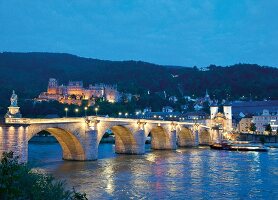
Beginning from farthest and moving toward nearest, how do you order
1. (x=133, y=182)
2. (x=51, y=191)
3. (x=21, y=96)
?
(x=21, y=96), (x=133, y=182), (x=51, y=191)

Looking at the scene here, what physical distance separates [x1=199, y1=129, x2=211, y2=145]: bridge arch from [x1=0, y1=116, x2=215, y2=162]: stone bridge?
13.6 m

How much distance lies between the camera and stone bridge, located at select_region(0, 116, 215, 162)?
104 ft

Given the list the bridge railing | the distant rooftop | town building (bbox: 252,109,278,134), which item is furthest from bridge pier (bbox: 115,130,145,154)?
the distant rooftop

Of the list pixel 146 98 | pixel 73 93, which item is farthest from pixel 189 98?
pixel 73 93

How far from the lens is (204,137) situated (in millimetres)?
86750

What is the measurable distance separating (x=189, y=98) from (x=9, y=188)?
164 metres

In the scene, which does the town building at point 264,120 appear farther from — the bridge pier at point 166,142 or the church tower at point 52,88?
the church tower at point 52,88

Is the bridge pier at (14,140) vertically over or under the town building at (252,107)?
under

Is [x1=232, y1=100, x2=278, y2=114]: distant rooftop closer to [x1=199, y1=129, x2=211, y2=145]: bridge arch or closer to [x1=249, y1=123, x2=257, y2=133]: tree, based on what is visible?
[x1=249, y1=123, x2=257, y2=133]: tree

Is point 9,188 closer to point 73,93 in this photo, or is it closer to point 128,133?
point 128,133

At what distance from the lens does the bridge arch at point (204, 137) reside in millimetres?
86125

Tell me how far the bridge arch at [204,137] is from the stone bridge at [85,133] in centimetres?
1360

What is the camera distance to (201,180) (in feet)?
99.7

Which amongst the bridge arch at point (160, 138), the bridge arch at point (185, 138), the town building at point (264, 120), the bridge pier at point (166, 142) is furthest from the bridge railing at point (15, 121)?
the town building at point (264, 120)
